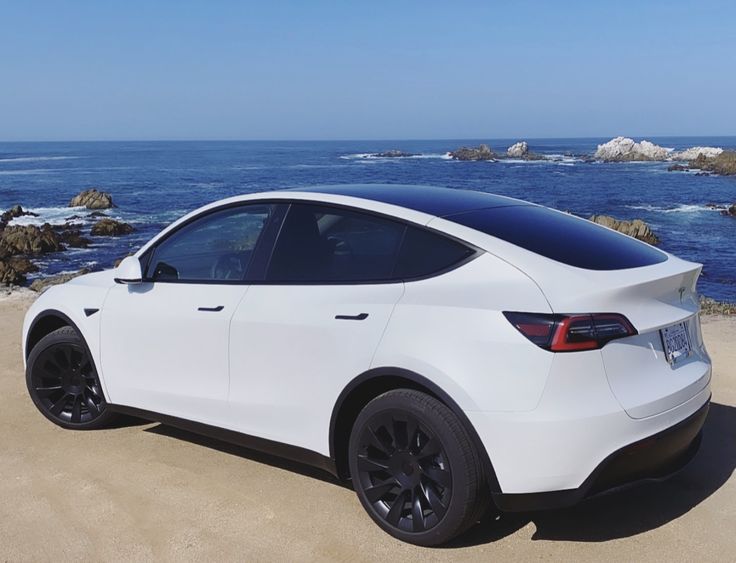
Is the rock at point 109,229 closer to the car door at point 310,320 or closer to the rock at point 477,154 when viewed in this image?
the car door at point 310,320

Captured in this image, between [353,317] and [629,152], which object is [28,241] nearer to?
[353,317]

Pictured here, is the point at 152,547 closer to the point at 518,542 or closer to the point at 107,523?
the point at 107,523

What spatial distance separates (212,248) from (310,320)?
98 cm

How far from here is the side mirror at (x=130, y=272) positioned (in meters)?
4.32

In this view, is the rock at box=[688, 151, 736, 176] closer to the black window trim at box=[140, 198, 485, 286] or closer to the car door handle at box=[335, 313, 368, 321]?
the black window trim at box=[140, 198, 485, 286]

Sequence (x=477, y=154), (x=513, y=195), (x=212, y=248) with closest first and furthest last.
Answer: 1. (x=212, y=248)
2. (x=513, y=195)
3. (x=477, y=154)

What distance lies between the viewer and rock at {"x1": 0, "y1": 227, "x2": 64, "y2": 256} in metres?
21.3

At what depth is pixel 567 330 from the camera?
9.69 feet

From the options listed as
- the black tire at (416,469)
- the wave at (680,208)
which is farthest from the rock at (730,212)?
the black tire at (416,469)

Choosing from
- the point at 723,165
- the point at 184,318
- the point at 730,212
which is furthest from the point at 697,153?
the point at 184,318

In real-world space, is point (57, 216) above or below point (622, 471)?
below

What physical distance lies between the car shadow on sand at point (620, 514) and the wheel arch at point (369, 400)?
24.3 inches

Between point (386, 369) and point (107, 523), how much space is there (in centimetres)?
165

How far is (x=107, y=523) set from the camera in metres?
3.71
